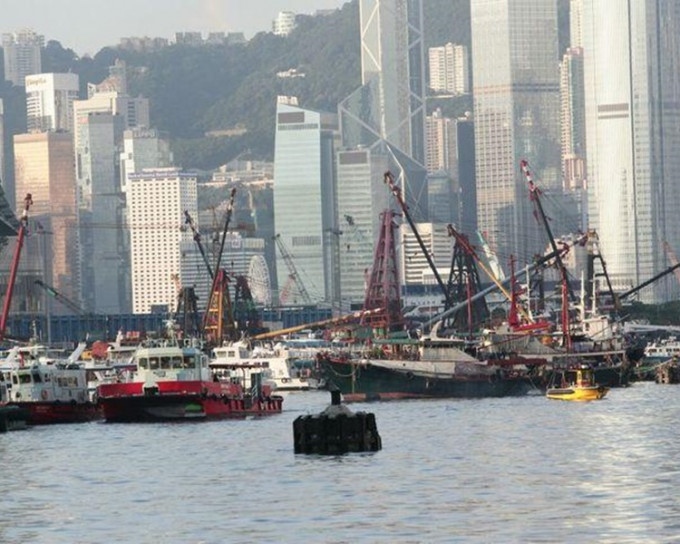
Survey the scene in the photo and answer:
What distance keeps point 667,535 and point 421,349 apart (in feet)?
396

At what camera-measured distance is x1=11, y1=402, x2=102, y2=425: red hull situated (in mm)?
142625

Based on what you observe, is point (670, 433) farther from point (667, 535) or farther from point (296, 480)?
point (667, 535)

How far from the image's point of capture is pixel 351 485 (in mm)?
88375

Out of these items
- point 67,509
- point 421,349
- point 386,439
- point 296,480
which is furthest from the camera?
point 421,349

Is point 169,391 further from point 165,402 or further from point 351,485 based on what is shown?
point 351,485

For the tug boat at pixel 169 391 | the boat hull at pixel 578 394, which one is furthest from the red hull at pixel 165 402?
the boat hull at pixel 578 394

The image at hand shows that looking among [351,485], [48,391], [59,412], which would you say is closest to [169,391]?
[59,412]

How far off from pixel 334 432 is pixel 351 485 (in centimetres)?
1603

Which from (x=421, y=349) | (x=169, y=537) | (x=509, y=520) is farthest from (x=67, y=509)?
(x=421, y=349)

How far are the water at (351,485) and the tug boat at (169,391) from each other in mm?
7076

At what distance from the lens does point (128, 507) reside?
83.5 m

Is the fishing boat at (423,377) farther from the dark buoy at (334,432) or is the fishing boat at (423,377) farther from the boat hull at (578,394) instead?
the dark buoy at (334,432)

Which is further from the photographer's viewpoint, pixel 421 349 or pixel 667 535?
pixel 421 349

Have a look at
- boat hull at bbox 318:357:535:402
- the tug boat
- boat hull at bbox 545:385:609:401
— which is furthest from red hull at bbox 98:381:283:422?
boat hull at bbox 318:357:535:402
